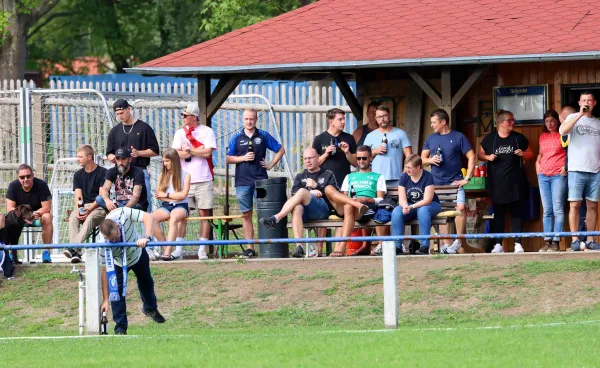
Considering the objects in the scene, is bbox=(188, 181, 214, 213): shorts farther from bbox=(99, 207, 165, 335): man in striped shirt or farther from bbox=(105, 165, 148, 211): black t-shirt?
bbox=(99, 207, 165, 335): man in striped shirt

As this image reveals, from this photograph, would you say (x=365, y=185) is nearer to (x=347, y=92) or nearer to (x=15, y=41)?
(x=347, y=92)

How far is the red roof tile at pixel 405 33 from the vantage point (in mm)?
18453

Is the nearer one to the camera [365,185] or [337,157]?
[365,185]

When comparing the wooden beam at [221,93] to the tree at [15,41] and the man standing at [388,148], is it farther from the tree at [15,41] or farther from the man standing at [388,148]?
the tree at [15,41]

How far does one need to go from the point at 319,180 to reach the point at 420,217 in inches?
62.0

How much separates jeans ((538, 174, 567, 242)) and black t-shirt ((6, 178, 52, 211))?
268 inches

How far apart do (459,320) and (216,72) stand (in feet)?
20.8

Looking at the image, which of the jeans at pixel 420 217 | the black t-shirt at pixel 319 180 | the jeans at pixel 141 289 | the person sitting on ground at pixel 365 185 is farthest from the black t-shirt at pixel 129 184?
the jeans at pixel 141 289

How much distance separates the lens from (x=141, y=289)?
48.2 feet

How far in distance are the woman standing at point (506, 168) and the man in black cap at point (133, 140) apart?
4.53m

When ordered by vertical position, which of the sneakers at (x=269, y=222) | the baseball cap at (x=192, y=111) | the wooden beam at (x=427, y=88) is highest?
the wooden beam at (x=427, y=88)

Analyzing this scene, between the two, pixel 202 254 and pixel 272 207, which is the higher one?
pixel 272 207

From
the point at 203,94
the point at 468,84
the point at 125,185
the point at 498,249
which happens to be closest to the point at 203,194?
the point at 125,185

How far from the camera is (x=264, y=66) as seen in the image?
63.4 ft
